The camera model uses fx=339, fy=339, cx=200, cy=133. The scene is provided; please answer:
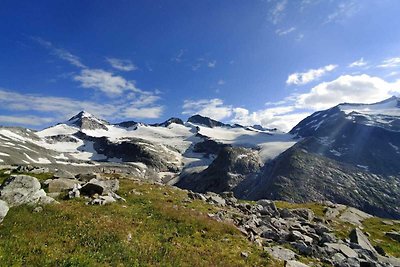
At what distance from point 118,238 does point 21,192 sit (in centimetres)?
1068

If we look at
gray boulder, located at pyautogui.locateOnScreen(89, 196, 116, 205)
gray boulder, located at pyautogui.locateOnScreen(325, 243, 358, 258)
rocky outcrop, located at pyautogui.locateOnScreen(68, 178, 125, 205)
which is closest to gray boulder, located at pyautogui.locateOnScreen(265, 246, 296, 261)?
gray boulder, located at pyautogui.locateOnScreen(325, 243, 358, 258)

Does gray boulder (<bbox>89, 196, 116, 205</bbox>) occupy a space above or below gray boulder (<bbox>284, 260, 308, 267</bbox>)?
above

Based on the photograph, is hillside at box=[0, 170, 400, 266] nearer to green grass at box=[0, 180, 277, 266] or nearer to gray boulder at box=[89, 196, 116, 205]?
green grass at box=[0, 180, 277, 266]

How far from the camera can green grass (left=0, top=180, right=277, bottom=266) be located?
16859 millimetres

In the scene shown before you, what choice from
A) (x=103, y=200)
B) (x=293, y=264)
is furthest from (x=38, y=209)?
(x=293, y=264)

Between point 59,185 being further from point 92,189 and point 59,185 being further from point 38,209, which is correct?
→ point 38,209

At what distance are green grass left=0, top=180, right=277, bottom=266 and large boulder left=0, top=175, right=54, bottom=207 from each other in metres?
1.23

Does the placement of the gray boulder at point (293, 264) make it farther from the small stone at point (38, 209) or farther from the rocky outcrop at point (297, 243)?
the small stone at point (38, 209)

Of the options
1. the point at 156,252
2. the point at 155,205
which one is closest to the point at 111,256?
the point at 156,252

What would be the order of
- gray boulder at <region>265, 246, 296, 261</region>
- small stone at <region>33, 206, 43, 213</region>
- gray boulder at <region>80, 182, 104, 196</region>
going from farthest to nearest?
1. gray boulder at <region>80, 182, 104, 196</region>
2. small stone at <region>33, 206, 43, 213</region>
3. gray boulder at <region>265, 246, 296, 261</region>

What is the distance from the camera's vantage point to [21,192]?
26.0 metres

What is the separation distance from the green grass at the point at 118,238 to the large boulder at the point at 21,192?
1231mm

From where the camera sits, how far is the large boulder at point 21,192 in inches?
991

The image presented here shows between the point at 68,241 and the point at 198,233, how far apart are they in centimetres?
969
